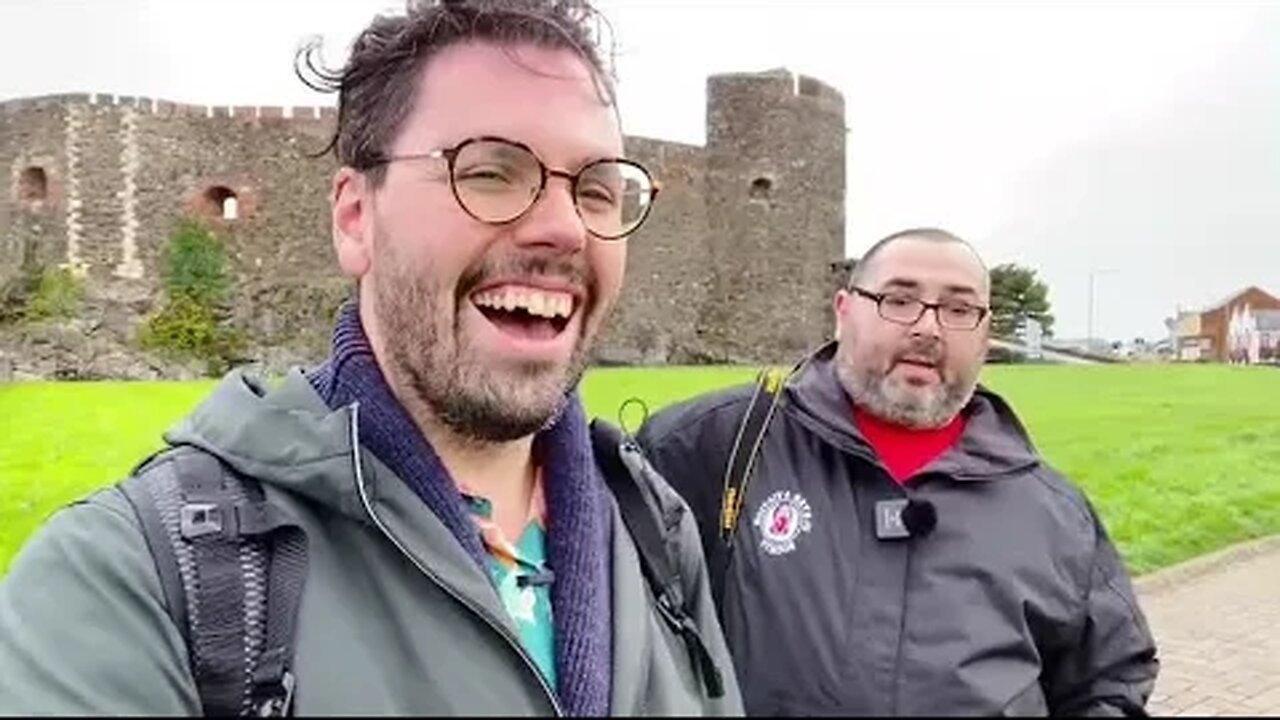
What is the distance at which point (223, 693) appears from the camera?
143cm

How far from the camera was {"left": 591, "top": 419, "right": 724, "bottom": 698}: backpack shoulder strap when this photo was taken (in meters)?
1.87

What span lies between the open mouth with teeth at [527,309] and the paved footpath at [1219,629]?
336 centimetres

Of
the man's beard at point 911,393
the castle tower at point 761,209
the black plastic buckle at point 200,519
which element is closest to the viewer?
the black plastic buckle at point 200,519

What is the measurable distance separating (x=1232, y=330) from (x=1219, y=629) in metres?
63.0

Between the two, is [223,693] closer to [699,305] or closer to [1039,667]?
[1039,667]

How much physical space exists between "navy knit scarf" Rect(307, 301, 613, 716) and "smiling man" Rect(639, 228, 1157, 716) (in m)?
0.79

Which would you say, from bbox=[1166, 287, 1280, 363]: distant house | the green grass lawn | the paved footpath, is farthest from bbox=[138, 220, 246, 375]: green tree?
bbox=[1166, 287, 1280, 363]: distant house

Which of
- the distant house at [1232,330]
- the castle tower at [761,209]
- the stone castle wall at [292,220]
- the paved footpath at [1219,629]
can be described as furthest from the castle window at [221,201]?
the distant house at [1232,330]

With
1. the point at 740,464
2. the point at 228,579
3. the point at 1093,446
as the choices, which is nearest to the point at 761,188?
the point at 1093,446

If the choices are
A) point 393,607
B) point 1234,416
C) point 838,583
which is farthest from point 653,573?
point 1234,416

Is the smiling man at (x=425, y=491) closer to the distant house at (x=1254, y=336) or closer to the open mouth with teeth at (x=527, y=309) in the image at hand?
the open mouth with teeth at (x=527, y=309)

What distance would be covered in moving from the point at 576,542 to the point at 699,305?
32610 millimetres

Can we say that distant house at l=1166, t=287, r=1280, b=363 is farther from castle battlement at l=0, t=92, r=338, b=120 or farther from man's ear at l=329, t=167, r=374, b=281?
man's ear at l=329, t=167, r=374, b=281

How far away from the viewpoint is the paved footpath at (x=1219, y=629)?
555cm
